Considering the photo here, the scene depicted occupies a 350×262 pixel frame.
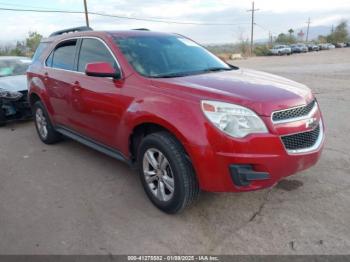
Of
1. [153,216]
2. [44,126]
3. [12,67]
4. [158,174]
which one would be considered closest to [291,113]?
[158,174]

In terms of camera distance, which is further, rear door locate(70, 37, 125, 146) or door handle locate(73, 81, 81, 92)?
door handle locate(73, 81, 81, 92)

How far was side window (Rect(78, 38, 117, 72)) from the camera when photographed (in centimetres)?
399

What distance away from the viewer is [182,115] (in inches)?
118

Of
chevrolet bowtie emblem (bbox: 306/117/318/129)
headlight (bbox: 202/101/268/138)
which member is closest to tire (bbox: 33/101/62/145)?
headlight (bbox: 202/101/268/138)

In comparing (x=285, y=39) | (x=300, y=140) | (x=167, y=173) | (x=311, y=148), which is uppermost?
(x=300, y=140)

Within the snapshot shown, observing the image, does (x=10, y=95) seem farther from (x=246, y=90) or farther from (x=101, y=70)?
(x=246, y=90)

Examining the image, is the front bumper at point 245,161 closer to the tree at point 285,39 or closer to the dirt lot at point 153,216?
the dirt lot at point 153,216

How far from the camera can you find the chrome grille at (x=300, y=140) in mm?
2912

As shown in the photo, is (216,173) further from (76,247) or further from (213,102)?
(76,247)

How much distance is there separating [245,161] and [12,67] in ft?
25.3

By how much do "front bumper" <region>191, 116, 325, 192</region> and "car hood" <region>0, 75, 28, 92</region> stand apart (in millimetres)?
5813

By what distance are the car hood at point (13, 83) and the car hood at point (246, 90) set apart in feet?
16.9

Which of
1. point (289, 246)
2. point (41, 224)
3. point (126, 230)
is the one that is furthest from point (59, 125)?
point (289, 246)

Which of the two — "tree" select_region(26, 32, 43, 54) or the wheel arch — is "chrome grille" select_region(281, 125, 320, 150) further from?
"tree" select_region(26, 32, 43, 54)
